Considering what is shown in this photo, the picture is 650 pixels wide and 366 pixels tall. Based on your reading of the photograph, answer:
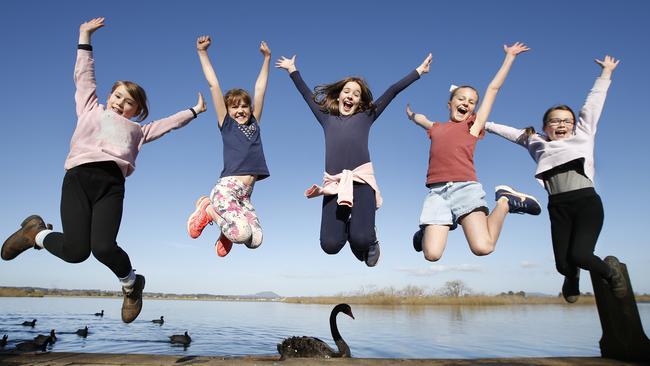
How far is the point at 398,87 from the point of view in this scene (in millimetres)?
5660

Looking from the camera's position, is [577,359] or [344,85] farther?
[344,85]

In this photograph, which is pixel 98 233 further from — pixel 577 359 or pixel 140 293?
pixel 577 359

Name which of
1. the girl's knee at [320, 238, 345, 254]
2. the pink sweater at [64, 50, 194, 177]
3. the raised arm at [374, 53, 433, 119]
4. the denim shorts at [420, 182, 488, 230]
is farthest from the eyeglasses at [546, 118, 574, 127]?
the pink sweater at [64, 50, 194, 177]

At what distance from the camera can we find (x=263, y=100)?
18.3 ft

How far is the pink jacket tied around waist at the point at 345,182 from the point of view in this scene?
16.1 ft

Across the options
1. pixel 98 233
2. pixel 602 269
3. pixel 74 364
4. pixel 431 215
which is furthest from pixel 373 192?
pixel 74 364

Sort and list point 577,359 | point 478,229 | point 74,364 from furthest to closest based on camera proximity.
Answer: point 478,229 < point 577,359 < point 74,364

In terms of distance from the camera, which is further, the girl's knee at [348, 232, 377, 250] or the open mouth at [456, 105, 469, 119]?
the open mouth at [456, 105, 469, 119]

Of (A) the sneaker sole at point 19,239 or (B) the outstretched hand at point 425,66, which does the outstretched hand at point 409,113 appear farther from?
(A) the sneaker sole at point 19,239

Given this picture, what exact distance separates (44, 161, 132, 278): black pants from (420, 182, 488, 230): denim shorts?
333 centimetres

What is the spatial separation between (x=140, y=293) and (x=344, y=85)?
11.2 ft

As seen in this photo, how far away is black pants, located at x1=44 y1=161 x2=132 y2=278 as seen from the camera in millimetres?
4148

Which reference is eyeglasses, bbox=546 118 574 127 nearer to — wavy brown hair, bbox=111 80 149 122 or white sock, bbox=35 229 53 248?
wavy brown hair, bbox=111 80 149 122

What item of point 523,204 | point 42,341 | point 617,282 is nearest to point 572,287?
point 617,282
